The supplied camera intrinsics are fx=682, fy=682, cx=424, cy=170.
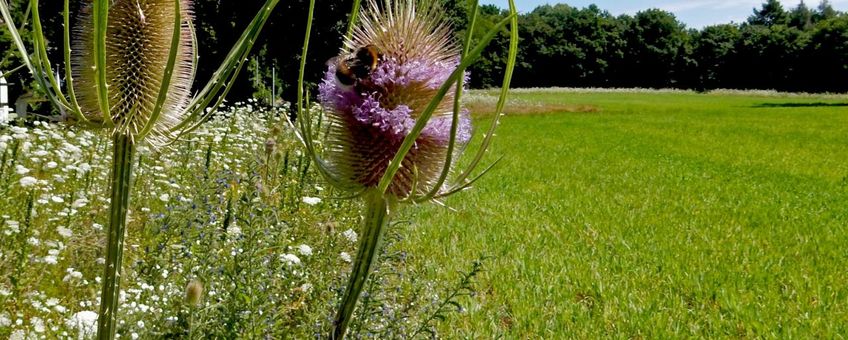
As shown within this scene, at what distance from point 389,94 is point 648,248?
477 cm

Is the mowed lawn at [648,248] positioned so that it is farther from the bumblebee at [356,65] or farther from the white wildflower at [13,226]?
the bumblebee at [356,65]

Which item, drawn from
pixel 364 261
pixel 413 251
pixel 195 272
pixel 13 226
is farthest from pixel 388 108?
pixel 413 251

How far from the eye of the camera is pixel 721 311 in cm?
402

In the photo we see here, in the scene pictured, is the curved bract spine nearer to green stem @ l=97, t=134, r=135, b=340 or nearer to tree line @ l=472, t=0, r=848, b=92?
green stem @ l=97, t=134, r=135, b=340

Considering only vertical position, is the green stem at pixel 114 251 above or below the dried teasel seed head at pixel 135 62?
below

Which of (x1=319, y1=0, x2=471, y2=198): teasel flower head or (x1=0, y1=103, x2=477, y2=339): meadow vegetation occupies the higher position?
(x1=319, y1=0, x2=471, y2=198): teasel flower head

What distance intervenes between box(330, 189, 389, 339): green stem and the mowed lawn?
7.40ft

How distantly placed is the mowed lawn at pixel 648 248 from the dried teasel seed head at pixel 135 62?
2260 millimetres

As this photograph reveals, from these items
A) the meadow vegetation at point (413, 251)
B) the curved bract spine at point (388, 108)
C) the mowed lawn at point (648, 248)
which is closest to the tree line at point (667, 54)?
the mowed lawn at point (648, 248)

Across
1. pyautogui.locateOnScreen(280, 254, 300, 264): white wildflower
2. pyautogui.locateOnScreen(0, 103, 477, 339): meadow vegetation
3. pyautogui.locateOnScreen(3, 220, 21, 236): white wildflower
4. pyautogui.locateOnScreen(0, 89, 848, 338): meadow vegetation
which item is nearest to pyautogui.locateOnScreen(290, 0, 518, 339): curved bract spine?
pyautogui.locateOnScreen(0, 89, 848, 338): meadow vegetation

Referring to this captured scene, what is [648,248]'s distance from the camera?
5.54 metres

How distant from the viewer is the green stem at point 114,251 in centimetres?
99

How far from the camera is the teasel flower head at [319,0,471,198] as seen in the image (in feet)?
3.96

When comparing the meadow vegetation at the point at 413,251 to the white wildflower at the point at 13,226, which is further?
the white wildflower at the point at 13,226
